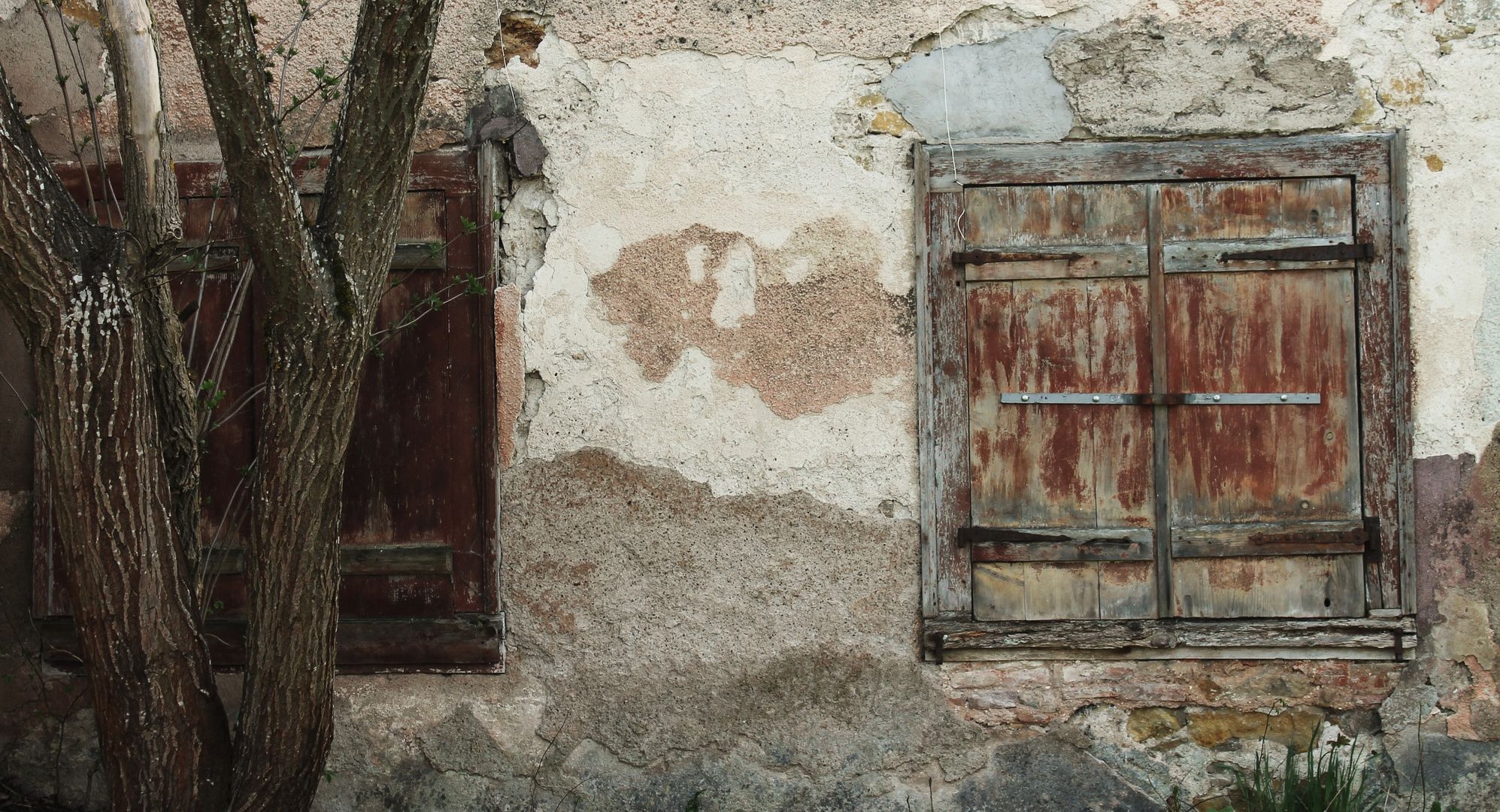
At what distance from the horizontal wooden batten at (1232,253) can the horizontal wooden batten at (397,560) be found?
217 centimetres

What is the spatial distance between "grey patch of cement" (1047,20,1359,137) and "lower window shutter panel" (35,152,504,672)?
177cm

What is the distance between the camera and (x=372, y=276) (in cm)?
212

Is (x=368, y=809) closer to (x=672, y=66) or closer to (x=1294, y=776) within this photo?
(x=672, y=66)

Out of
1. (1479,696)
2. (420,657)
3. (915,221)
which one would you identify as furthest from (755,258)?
(1479,696)

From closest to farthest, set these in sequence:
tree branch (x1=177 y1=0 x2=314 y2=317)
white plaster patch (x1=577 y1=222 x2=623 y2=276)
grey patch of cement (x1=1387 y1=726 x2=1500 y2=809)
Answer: tree branch (x1=177 y1=0 x2=314 y2=317) < grey patch of cement (x1=1387 y1=726 x2=1500 y2=809) < white plaster patch (x1=577 y1=222 x2=623 y2=276)

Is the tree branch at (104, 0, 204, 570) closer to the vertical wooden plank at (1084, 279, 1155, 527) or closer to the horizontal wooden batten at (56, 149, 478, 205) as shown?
the horizontal wooden batten at (56, 149, 478, 205)

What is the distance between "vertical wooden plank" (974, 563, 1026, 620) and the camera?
2.73 m

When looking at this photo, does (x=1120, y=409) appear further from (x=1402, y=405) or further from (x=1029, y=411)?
(x=1402, y=405)

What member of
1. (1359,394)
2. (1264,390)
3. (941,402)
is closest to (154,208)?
(941,402)

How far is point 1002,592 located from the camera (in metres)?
2.74

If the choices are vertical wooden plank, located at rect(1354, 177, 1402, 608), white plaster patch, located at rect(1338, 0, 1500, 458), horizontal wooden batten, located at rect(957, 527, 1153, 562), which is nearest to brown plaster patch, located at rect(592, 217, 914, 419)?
horizontal wooden batten, located at rect(957, 527, 1153, 562)

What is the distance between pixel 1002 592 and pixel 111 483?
2175 mm

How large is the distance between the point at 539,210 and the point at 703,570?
1.13 m

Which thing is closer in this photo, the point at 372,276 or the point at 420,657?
the point at 372,276
